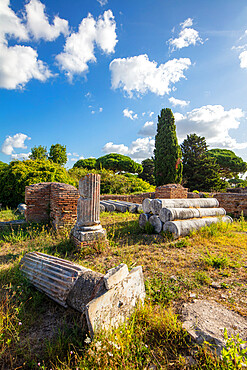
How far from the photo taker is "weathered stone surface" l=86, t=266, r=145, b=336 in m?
1.68

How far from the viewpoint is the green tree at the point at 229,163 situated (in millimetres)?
24984

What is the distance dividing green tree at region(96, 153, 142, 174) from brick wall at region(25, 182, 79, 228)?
18.8 meters

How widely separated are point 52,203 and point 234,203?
812cm

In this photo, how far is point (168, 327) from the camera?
1839 millimetres

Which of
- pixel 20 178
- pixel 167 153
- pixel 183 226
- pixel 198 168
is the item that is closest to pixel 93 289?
pixel 183 226

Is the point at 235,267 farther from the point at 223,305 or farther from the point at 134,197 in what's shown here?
the point at 134,197

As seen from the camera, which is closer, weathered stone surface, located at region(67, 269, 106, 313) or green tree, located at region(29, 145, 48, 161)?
weathered stone surface, located at region(67, 269, 106, 313)

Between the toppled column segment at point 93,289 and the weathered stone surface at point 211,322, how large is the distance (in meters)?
0.57

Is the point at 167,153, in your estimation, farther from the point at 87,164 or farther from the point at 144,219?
the point at 144,219

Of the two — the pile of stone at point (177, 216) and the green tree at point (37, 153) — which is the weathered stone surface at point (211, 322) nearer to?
the pile of stone at point (177, 216)

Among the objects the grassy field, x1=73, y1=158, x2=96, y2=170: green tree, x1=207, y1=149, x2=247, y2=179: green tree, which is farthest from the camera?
x1=207, y1=149, x2=247, y2=179: green tree

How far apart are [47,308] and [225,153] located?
29.7 m

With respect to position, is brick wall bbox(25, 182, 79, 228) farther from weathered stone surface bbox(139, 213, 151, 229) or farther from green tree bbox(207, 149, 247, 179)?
green tree bbox(207, 149, 247, 179)

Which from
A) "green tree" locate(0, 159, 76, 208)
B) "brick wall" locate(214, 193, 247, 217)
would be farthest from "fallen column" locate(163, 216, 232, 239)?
"green tree" locate(0, 159, 76, 208)
